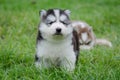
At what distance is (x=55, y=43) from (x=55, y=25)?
33 cm

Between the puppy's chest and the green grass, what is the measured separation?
0.24 metres

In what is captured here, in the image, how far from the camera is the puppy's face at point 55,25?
6211 millimetres

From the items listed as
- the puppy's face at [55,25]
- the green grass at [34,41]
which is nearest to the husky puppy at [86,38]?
the green grass at [34,41]

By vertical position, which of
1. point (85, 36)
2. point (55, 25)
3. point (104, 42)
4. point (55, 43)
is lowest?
point (104, 42)

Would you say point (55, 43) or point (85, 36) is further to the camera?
point (85, 36)

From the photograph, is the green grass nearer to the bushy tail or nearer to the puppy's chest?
the bushy tail

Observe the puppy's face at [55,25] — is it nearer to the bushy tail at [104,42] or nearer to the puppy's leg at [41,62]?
the puppy's leg at [41,62]

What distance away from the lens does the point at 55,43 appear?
645cm

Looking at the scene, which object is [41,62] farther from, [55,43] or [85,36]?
[85,36]

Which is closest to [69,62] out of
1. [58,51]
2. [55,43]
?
[58,51]

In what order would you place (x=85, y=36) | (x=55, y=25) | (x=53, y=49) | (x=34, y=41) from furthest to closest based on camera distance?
(x=85, y=36)
(x=34, y=41)
(x=53, y=49)
(x=55, y=25)

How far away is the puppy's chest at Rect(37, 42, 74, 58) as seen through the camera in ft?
21.1

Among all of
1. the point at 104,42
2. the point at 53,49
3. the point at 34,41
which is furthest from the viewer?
the point at 104,42

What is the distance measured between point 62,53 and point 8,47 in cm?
136
